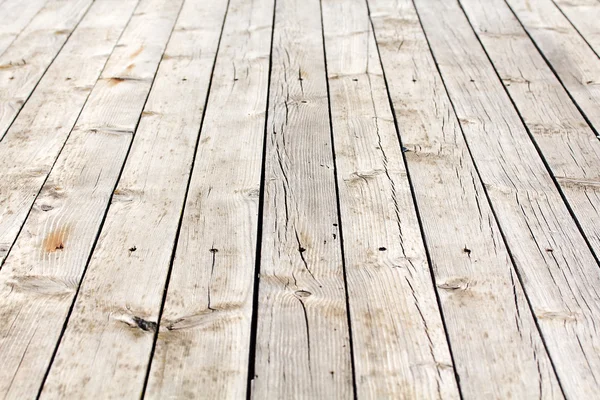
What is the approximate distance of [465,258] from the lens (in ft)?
5.23

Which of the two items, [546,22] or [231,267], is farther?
[546,22]

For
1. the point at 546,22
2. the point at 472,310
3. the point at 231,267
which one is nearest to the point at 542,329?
the point at 472,310

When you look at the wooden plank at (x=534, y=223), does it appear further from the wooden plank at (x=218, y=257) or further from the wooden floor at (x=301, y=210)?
the wooden plank at (x=218, y=257)

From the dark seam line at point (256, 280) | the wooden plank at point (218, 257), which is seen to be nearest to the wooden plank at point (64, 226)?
the wooden plank at point (218, 257)

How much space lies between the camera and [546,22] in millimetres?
2879

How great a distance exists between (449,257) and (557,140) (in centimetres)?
66

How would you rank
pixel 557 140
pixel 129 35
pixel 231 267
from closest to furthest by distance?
pixel 231 267
pixel 557 140
pixel 129 35

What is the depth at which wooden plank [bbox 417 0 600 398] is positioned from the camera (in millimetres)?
1373

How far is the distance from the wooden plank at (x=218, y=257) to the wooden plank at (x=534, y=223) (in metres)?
0.55

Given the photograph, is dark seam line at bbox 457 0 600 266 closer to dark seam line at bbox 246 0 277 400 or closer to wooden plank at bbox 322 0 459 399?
wooden plank at bbox 322 0 459 399

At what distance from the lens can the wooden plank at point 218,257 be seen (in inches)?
51.8

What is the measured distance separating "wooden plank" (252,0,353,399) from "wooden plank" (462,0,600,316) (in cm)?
56

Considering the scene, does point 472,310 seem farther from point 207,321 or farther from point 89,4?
point 89,4

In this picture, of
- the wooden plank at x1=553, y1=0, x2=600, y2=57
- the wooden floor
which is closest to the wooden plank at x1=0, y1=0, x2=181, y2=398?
the wooden floor
